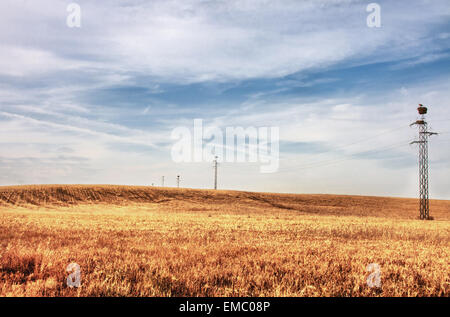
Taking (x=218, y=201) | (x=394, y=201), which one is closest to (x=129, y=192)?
(x=218, y=201)

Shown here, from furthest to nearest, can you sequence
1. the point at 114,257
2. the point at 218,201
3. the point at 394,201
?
the point at 394,201
the point at 218,201
the point at 114,257
